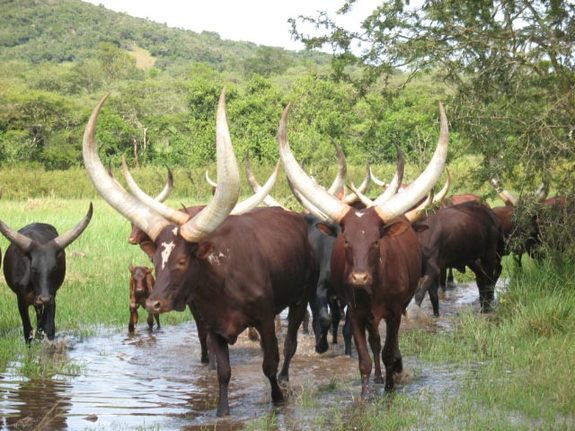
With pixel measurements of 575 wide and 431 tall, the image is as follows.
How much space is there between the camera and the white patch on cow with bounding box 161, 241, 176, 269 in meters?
6.32

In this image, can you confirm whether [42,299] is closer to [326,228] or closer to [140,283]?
[140,283]

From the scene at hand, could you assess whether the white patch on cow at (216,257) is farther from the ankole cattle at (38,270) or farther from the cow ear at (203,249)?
the ankole cattle at (38,270)

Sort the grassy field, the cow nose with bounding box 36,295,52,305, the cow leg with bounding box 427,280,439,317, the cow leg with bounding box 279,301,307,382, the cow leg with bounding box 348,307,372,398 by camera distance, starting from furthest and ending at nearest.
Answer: the cow leg with bounding box 427,280,439,317
the cow nose with bounding box 36,295,52,305
the cow leg with bounding box 279,301,307,382
the cow leg with bounding box 348,307,372,398
the grassy field

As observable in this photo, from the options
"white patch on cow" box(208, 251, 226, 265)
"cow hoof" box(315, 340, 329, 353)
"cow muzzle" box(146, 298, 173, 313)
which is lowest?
"cow hoof" box(315, 340, 329, 353)

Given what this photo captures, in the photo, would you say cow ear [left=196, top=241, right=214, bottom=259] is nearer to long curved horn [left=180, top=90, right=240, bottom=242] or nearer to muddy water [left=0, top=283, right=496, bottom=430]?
long curved horn [left=180, top=90, right=240, bottom=242]

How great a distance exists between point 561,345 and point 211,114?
3107 centimetres

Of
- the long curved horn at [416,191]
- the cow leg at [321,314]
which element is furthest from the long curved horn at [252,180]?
the long curved horn at [416,191]

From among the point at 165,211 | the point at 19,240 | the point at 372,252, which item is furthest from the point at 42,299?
the point at 372,252

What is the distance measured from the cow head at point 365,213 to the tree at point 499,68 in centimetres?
394

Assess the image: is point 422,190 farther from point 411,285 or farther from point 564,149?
point 564,149

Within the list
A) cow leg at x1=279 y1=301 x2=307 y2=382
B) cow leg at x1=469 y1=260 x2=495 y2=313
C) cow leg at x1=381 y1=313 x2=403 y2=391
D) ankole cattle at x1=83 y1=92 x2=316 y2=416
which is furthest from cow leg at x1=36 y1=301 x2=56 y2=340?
cow leg at x1=469 y1=260 x2=495 y2=313

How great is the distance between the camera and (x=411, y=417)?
255 inches

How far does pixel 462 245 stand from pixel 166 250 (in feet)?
22.0

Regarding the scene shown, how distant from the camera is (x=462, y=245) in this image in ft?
40.3
